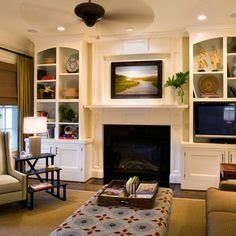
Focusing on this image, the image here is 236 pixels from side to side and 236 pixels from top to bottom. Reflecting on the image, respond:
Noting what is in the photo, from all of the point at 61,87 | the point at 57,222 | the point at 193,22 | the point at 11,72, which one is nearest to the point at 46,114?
the point at 61,87

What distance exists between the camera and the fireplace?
5.27 metres

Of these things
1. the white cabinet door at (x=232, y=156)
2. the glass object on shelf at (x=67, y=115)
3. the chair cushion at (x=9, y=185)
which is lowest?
the chair cushion at (x=9, y=185)

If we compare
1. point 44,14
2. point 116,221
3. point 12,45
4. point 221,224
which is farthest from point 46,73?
point 221,224

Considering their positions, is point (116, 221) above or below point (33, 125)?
below

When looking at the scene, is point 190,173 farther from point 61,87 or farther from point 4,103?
point 4,103

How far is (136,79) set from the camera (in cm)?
A: 540

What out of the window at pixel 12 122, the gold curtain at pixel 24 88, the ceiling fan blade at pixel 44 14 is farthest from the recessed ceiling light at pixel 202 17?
the window at pixel 12 122

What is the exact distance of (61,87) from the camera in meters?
5.64

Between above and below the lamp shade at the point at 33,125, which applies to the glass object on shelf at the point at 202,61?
above

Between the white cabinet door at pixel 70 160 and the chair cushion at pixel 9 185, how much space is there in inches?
64.6

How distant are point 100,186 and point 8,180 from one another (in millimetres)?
1763

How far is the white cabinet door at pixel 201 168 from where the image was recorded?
4695 mm

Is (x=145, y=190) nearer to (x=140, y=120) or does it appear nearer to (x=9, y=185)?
(x=9, y=185)

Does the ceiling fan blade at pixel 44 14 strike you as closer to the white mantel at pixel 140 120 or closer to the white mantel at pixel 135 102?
the white mantel at pixel 135 102
